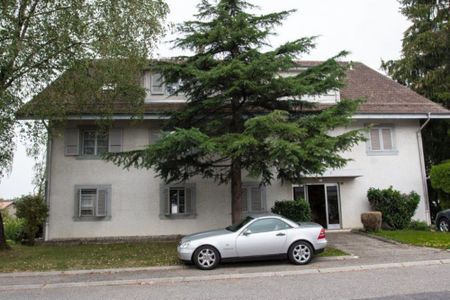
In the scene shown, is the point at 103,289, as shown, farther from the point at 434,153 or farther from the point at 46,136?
the point at 434,153

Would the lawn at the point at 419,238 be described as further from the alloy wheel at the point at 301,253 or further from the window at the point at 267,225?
the window at the point at 267,225

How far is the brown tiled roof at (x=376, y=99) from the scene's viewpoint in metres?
17.8

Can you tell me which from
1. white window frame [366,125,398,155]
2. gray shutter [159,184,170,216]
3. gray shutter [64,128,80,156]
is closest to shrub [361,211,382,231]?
white window frame [366,125,398,155]

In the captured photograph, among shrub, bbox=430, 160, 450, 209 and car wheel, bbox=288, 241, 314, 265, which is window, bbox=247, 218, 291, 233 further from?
shrub, bbox=430, 160, 450, 209

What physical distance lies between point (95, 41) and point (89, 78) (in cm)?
119

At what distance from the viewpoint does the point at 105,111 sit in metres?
14.4

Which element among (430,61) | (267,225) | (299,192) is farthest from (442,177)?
(267,225)

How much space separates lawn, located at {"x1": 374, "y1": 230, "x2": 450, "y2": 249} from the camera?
12.9 m

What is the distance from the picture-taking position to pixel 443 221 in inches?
665

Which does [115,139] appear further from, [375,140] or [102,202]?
[375,140]

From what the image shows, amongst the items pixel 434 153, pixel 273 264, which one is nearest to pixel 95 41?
pixel 273 264

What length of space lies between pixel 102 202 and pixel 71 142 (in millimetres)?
2963

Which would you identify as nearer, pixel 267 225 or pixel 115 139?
pixel 267 225

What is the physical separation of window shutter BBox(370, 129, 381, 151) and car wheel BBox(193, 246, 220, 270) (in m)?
11.5
